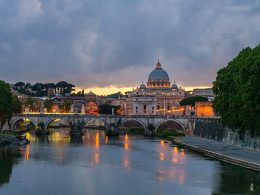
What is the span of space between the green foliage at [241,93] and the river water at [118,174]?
452 centimetres

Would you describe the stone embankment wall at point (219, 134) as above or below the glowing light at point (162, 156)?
above

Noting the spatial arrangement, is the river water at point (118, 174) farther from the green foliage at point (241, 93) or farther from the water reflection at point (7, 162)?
the green foliage at point (241, 93)

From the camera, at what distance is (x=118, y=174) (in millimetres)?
47281

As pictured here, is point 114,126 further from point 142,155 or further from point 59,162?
point 59,162

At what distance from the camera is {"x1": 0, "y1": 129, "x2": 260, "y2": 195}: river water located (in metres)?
40.0

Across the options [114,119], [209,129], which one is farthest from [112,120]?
[209,129]

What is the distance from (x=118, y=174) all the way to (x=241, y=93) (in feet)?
48.5

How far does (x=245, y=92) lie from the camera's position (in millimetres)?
54094

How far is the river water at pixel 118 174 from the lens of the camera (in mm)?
40031

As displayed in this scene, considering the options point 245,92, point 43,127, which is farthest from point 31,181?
point 43,127

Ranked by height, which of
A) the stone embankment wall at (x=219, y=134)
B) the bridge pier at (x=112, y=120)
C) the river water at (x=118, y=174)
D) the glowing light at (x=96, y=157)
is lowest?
the river water at (x=118, y=174)

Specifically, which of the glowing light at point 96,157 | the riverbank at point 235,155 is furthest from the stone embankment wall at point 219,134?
the glowing light at point 96,157

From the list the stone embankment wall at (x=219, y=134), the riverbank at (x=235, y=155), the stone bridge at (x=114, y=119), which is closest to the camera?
the riverbank at (x=235, y=155)

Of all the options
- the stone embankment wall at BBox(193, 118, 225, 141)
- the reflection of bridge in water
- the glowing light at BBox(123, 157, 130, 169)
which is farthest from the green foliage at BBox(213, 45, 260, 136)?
the reflection of bridge in water
